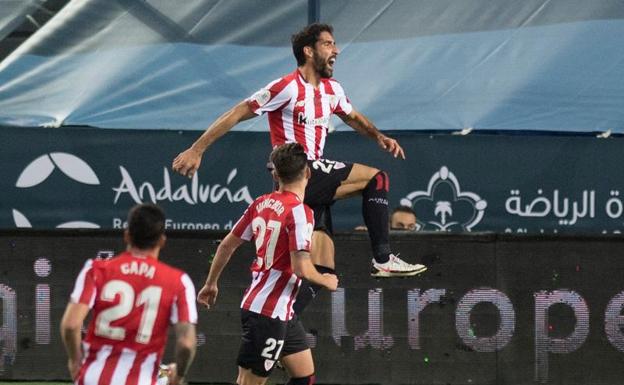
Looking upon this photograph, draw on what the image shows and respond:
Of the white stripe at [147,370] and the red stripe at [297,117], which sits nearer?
the white stripe at [147,370]

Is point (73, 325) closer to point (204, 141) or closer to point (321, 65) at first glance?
point (204, 141)

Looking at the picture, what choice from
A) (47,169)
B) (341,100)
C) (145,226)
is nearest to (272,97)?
(341,100)

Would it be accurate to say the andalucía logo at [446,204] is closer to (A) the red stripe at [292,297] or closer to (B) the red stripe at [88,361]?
(A) the red stripe at [292,297]

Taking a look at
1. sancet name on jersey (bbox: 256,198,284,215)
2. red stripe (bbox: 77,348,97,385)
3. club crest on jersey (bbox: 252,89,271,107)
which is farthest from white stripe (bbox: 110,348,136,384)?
club crest on jersey (bbox: 252,89,271,107)

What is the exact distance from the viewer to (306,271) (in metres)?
7.54

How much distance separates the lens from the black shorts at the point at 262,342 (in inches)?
316

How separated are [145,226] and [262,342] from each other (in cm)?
221

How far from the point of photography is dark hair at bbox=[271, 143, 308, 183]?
7.66 meters

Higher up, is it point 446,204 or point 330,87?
point 330,87

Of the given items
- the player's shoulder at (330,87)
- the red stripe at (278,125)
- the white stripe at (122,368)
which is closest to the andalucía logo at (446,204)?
the player's shoulder at (330,87)

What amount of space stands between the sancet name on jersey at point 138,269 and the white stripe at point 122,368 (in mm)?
354

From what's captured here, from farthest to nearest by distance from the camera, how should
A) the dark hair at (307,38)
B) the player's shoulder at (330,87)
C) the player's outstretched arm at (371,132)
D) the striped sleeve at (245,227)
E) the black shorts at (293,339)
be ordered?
the player's outstretched arm at (371,132) → the player's shoulder at (330,87) → the dark hair at (307,38) → the black shorts at (293,339) → the striped sleeve at (245,227)

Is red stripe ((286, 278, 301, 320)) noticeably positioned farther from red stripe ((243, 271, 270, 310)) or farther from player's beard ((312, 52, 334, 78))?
player's beard ((312, 52, 334, 78))

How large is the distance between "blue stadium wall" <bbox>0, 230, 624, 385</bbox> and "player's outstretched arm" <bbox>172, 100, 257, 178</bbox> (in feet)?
8.41
